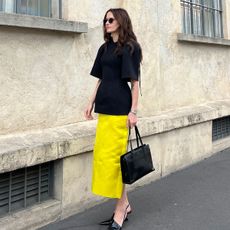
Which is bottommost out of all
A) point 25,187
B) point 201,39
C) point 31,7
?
point 25,187

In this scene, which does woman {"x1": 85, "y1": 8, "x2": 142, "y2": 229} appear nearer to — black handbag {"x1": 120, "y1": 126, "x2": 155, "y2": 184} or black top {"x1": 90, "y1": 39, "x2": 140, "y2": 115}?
black top {"x1": 90, "y1": 39, "x2": 140, "y2": 115}

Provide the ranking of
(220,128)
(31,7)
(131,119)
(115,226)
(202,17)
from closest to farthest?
(131,119) < (115,226) < (31,7) < (202,17) < (220,128)

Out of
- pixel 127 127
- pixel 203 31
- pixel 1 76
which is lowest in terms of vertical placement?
pixel 127 127

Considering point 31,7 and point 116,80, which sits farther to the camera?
point 31,7

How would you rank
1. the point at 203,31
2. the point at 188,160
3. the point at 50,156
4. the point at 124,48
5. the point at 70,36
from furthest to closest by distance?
1. the point at 203,31
2. the point at 188,160
3. the point at 70,36
4. the point at 50,156
5. the point at 124,48

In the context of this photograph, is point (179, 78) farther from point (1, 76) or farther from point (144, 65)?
point (1, 76)

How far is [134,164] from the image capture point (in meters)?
3.11

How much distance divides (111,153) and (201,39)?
3.55 meters

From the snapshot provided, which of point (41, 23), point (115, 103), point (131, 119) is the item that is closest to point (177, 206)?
point (131, 119)

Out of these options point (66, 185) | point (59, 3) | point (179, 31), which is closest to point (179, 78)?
point (179, 31)

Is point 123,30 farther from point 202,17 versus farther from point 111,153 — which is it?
point 202,17

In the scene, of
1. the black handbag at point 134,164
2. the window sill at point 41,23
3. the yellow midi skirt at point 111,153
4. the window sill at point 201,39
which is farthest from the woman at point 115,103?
the window sill at point 201,39

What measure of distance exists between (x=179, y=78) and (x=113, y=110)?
2.70m

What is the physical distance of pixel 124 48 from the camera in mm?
3096
